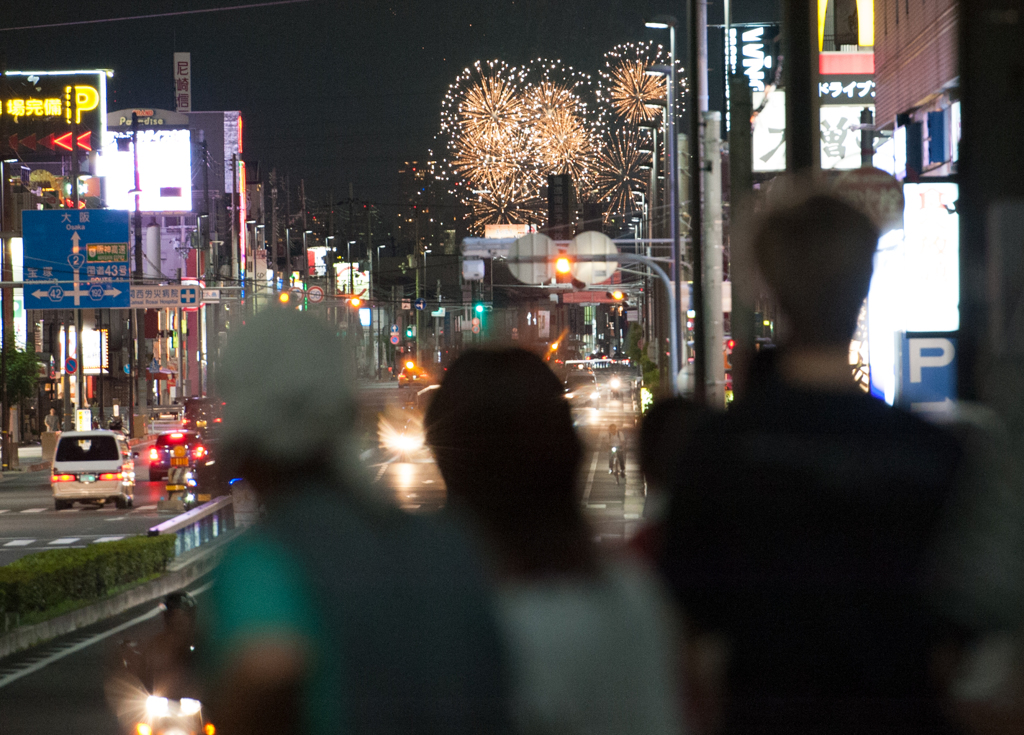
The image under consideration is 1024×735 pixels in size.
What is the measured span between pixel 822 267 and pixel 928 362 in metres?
3.74

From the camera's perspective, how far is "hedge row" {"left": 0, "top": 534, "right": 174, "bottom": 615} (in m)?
14.9

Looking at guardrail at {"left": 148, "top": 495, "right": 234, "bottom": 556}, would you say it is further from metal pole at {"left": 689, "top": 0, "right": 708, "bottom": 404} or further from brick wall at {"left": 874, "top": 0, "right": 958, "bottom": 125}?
brick wall at {"left": 874, "top": 0, "right": 958, "bottom": 125}

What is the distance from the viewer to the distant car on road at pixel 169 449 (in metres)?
31.8

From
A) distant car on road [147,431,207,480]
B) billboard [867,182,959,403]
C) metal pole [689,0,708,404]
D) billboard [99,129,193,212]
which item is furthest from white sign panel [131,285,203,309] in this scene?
billboard [99,129,193,212]

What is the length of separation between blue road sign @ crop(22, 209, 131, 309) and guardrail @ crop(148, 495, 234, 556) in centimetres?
1340

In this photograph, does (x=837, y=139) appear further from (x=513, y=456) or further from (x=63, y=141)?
(x=63, y=141)

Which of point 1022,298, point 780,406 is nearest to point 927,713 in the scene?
point 780,406

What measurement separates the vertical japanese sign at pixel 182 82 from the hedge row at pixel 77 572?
124 metres

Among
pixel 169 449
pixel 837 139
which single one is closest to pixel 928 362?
pixel 837 139

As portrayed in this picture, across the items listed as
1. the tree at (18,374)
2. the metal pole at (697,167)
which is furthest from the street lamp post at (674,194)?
the tree at (18,374)

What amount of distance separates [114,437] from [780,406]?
29.3m

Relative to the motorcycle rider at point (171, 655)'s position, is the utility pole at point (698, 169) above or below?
above

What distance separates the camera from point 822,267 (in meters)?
2.91

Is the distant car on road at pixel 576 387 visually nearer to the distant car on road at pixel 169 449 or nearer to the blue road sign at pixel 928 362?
the blue road sign at pixel 928 362
